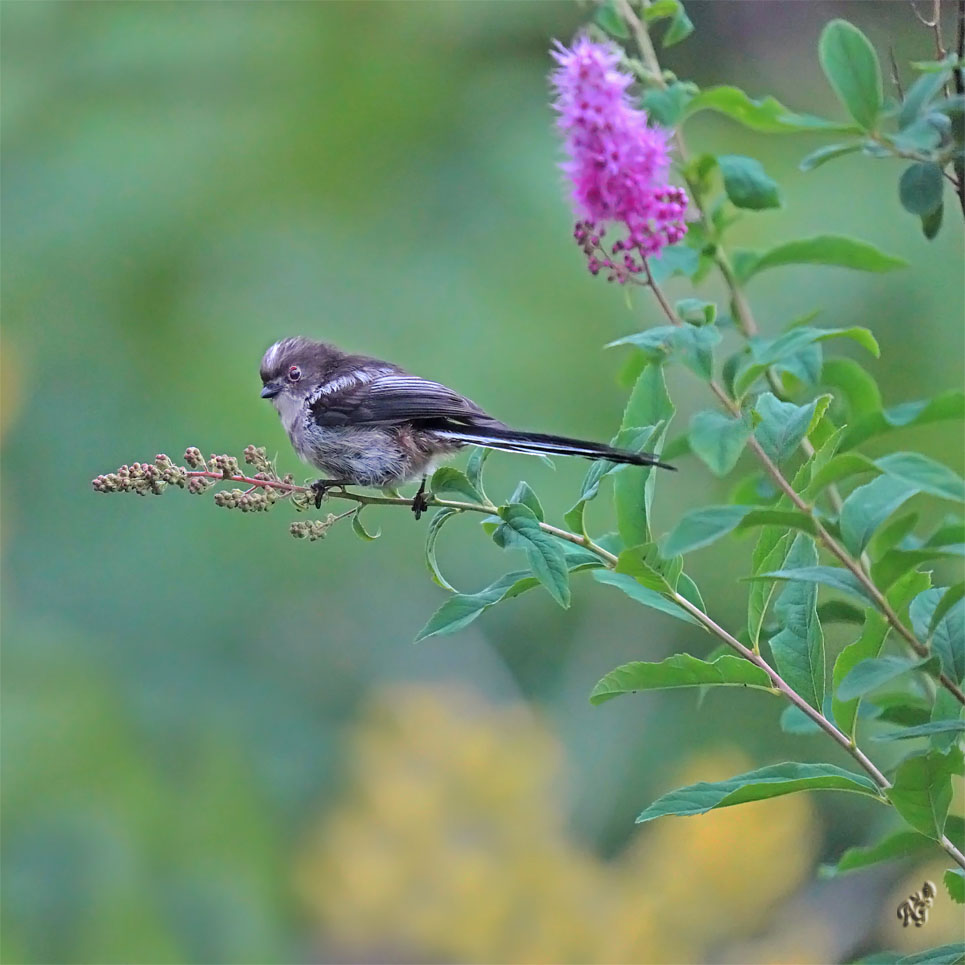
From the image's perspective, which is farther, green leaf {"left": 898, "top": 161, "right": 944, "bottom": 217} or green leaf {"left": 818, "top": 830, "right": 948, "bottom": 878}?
green leaf {"left": 818, "top": 830, "right": 948, "bottom": 878}

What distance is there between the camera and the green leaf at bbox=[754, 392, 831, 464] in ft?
3.99

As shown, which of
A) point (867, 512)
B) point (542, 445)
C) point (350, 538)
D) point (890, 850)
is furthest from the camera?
point (350, 538)

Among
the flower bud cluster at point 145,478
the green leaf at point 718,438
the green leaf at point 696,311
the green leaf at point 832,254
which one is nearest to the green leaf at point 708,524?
the green leaf at point 718,438

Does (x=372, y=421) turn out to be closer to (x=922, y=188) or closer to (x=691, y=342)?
(x=691, y=342)

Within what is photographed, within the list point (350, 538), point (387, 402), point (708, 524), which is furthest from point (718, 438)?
point (350, 538)

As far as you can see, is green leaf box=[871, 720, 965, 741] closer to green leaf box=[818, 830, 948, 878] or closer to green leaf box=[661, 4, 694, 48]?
green leaf box=[818, 830, 948, 878]

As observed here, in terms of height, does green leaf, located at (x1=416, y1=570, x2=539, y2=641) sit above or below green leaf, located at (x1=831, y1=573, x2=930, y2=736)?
above

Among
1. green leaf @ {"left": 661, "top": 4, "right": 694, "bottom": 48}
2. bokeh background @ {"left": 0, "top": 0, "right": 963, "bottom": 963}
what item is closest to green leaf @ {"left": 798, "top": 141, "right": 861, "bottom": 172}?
green leaf @ {"left": 661, "top": 4, "right": 694, "bottom": 48}

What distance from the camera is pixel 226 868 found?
12.0ft

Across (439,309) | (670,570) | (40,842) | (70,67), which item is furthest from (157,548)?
(670,570)

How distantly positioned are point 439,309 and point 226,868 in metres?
1.97

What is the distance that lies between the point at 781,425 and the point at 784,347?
0.28 ft

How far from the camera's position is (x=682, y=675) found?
1.31 m

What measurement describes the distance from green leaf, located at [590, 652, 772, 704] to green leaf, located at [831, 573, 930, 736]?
84 mm
